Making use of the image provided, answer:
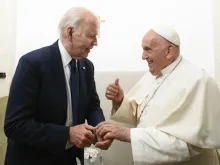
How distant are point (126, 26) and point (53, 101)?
1.38 metres

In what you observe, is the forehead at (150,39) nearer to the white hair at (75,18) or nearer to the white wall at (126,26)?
the white hair at (75,18)

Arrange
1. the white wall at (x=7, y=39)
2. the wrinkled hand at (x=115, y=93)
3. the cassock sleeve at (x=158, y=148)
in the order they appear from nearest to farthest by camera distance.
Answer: the cassock sleeve at (x=158, y=148), the wrinkled hand at (x=115, y=93), the white wall at (x=7, y=39)

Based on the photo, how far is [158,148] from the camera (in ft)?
4.26

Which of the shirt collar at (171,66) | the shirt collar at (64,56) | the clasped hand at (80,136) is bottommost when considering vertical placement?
the clasped hand at (80,136)

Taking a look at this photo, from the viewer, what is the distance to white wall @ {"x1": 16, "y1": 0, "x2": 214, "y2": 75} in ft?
7.43

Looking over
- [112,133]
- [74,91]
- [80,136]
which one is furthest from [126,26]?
[80,136]

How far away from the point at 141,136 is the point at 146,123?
25 cm

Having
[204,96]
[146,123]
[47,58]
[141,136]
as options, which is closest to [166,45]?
[204,96]

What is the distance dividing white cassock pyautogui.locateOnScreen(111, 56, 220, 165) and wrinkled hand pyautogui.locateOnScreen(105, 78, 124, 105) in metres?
0.18

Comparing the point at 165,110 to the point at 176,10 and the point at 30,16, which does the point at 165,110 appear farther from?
the point at 30,16

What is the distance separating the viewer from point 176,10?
2.33 meters

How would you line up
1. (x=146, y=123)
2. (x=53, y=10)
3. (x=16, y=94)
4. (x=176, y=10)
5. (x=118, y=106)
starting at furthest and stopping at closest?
(x=53, y=10) → (x=176, y=10) → (x=118, y=106) → (x=146, y=123) → (x=16, y=94)

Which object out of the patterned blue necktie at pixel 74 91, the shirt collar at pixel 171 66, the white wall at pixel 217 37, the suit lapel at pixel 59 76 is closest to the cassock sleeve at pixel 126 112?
the shirt collar at pixel 171 66

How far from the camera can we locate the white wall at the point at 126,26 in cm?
226
